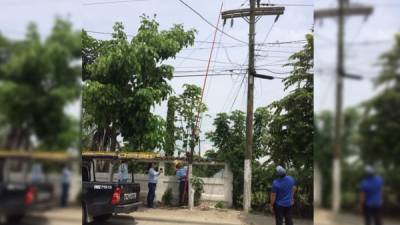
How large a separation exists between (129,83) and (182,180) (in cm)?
147

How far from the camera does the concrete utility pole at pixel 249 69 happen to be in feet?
12.4

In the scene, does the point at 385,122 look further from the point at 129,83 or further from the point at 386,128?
the point at 129,83

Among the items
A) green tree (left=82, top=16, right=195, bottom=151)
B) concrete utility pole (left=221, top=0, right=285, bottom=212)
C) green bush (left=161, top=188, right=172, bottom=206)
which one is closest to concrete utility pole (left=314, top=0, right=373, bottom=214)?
concrete utility pole (left=221, top=0, right=285, bottom=212)

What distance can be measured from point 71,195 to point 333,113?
1.16 meters

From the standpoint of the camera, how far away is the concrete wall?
14.9 feet

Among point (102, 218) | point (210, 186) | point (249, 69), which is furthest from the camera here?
point (210, 186)

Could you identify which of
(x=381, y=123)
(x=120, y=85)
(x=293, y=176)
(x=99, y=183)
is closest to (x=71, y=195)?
(x=381, y=123)

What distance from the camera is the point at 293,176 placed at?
3.41 meters

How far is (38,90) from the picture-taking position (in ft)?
5.87

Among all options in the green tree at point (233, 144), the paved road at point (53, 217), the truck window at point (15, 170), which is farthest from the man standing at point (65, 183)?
the green tree at point (233, 144)

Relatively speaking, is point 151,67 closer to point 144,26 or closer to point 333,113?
point 144,26

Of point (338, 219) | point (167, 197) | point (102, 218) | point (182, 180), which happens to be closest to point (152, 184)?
point (182, 180)

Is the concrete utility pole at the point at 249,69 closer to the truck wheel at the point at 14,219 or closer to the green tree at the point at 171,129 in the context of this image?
the green tree at the point at 171,129

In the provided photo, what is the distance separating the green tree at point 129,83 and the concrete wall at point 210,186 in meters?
0.65
